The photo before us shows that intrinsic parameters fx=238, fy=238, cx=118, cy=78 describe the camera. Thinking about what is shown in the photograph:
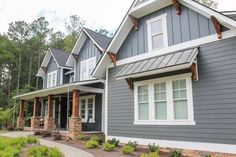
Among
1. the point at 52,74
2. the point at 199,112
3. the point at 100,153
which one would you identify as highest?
the point at 52,74

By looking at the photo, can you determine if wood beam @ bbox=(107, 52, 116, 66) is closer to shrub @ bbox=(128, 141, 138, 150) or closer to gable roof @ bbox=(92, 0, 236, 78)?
gable roof @ bbox=(92, 0, 236, 78)

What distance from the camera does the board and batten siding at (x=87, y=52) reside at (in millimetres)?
17272

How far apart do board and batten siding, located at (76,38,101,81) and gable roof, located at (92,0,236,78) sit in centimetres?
494

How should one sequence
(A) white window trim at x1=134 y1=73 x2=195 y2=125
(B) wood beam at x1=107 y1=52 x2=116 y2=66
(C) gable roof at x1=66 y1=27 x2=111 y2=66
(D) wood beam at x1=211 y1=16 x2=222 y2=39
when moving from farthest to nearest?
(C) gable roof at x1=66 y1=27 x2=111 y2=66, (B) wood beam at x1=107 y1=52 x2=116 y2=66, (A) white window trim at x1=134 y1=73 x2=195 y2=125, (D) wood beam at x1=211 y1=16 x2=222 y2=39

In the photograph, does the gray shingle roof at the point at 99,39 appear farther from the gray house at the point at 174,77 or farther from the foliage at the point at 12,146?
the foliage at the point at 12,146

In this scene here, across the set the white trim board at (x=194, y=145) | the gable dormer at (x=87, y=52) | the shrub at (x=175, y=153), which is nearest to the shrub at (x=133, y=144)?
the white trim board at (x=194, y=145)

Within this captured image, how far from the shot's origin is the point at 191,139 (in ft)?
27.0

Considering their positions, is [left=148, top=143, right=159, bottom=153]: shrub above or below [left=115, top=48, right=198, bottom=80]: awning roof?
below

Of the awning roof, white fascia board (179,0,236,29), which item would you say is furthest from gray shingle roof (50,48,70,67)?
white fascia board (179,0,236,29)

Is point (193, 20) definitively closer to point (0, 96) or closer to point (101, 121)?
point (101, 121)

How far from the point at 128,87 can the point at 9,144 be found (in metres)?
5.39

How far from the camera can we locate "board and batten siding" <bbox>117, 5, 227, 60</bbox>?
859 centimetres

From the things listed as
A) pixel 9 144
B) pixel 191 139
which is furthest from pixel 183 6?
pixel 9 144

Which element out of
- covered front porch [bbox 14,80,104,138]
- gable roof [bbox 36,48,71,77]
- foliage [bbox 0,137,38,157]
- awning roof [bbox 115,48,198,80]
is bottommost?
foliage [bbox 0,137,38,157]
